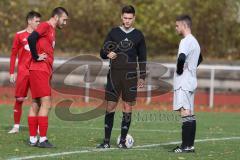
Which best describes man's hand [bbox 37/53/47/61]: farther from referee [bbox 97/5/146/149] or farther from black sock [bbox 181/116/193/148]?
black sock [bbox 181/116/193/148]

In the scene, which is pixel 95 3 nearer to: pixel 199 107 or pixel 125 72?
pixel 199 107

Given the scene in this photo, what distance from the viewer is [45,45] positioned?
13047 mm

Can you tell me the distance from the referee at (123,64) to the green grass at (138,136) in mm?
698

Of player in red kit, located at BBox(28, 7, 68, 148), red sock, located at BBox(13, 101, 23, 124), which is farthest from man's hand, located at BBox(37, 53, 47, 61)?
red sock, located at BBox(13, 101, 23, 124)

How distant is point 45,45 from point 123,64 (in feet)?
4.37

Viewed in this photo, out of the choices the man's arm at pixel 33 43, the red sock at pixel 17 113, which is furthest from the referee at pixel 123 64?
the red sock at pixel 17 113

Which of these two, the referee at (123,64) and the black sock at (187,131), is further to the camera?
the referee at (123,64)

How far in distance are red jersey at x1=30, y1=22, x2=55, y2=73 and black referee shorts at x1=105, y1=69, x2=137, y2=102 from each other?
1.05 metres

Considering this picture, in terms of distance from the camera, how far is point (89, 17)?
101ft

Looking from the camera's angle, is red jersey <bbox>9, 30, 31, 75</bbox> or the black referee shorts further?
red jersey <bbox>9, 30, 31, 75</bbox>

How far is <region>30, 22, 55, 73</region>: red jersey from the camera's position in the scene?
42.4 feet

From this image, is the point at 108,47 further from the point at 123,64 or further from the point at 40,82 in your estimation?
the point at 40,82

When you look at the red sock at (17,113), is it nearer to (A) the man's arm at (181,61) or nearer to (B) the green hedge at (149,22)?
(A) the man's arm at (181,61)

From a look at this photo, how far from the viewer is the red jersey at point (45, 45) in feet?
42.4
